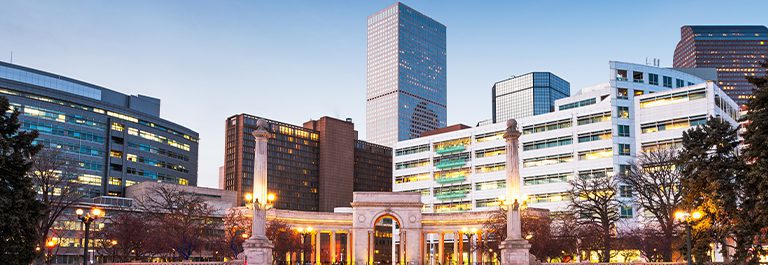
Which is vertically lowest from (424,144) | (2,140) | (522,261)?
(522,261)

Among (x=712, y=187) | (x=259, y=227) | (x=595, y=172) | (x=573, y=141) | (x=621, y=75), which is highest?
(x=621, y=75)

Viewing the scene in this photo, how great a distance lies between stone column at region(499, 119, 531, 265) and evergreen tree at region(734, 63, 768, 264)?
605 inches

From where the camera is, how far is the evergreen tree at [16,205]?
40.3 meters

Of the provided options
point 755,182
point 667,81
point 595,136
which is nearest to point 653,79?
point 667,81

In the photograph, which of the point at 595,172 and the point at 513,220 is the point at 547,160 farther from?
the point at 513,220

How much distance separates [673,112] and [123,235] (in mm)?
83891

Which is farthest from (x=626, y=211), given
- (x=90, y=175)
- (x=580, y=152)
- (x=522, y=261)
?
(x=90, y=175)

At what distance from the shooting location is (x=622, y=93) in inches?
4779

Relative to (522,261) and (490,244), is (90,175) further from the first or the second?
(522,261)

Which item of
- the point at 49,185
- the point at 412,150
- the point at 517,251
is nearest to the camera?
the point at 517,251

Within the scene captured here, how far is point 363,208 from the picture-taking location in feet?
290

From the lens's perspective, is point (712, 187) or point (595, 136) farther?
point (595, 136)

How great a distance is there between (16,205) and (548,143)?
334ft

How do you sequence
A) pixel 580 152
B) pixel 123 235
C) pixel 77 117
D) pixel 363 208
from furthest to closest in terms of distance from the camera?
pixel 77 117 < pixel 580 152 < pixel 363 208 < pixel 123 235
